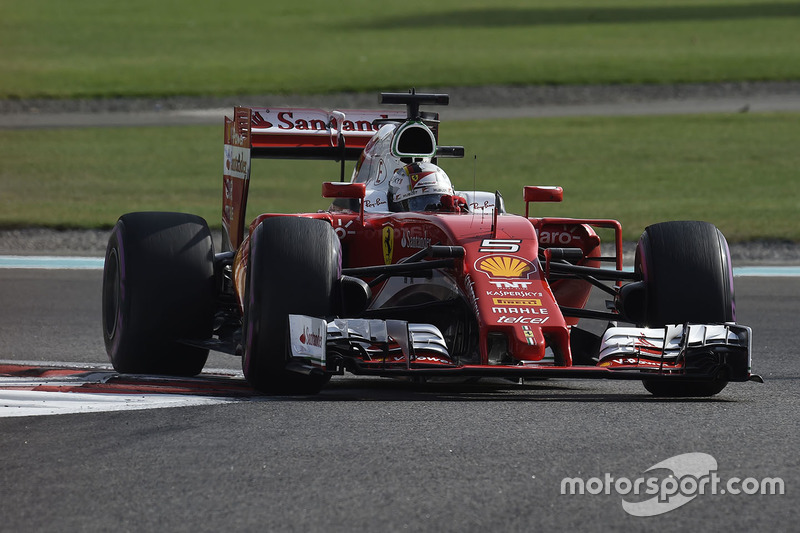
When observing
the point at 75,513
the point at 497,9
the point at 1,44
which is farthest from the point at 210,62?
the point at 75,513

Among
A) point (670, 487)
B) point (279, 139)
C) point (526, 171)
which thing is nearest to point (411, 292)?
point (279, 139)

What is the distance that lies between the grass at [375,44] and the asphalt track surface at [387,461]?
27730 mm

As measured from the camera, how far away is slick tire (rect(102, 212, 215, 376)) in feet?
26.6

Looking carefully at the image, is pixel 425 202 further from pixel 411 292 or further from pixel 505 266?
pixel 505 266

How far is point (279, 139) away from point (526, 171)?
13.3m

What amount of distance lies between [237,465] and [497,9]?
55135 mm

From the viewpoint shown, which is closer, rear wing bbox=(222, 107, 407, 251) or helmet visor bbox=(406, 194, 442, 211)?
helmet visor bbox=(406, 194, 442, 211)

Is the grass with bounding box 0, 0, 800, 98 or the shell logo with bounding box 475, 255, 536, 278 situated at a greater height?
the grass with bounding box 0, 0, 800, 98

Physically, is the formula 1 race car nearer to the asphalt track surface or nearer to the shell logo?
the shell logo

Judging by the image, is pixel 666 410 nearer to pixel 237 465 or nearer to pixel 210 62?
pixel 237 465

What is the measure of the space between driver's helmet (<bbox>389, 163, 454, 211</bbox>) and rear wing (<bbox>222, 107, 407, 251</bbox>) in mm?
1140

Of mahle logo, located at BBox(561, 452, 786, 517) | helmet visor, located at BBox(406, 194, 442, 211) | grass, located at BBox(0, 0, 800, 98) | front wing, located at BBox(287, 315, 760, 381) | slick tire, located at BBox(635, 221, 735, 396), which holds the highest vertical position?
grass, located at BBox(0, 0, 800, 98)

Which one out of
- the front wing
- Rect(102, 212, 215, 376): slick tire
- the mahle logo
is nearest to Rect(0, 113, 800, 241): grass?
Rect(102, 212, 215, 376): slick tire

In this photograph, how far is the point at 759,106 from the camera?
31.3 metres
